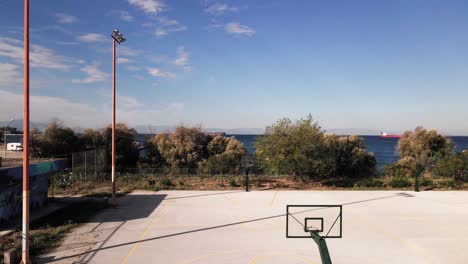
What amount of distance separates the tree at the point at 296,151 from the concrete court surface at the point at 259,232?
3.17 metres

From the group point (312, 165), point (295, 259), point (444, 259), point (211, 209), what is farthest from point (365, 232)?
point (312, 165)

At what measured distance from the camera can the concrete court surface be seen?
1348cm

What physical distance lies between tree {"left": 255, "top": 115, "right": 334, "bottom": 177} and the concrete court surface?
317 centimetres

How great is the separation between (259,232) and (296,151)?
466 inches

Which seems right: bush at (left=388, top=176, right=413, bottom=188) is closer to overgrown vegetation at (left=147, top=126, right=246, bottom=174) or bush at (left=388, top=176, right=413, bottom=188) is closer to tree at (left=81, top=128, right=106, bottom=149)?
overgrown vegetation at (left=147, top=126, right=246, bottom=174)

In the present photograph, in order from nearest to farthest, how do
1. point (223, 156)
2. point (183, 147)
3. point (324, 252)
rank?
point (324, 252)
point (223, 156)
point (183, 147)

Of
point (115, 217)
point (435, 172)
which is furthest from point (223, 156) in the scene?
point (115, 217)

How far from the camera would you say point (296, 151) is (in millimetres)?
27703

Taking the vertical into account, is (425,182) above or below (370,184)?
above

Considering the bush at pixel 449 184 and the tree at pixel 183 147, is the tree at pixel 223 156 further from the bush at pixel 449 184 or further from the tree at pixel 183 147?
the bush at pixel 449 184

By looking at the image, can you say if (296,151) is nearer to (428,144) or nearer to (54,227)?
(54,227)

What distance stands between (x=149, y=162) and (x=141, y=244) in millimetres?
31961

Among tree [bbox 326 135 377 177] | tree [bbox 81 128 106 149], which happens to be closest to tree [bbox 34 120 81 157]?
tree [bbox 81 128 106 149]

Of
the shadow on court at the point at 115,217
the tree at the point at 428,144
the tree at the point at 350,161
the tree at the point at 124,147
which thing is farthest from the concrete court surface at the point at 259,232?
the tree at the point at 428,144
